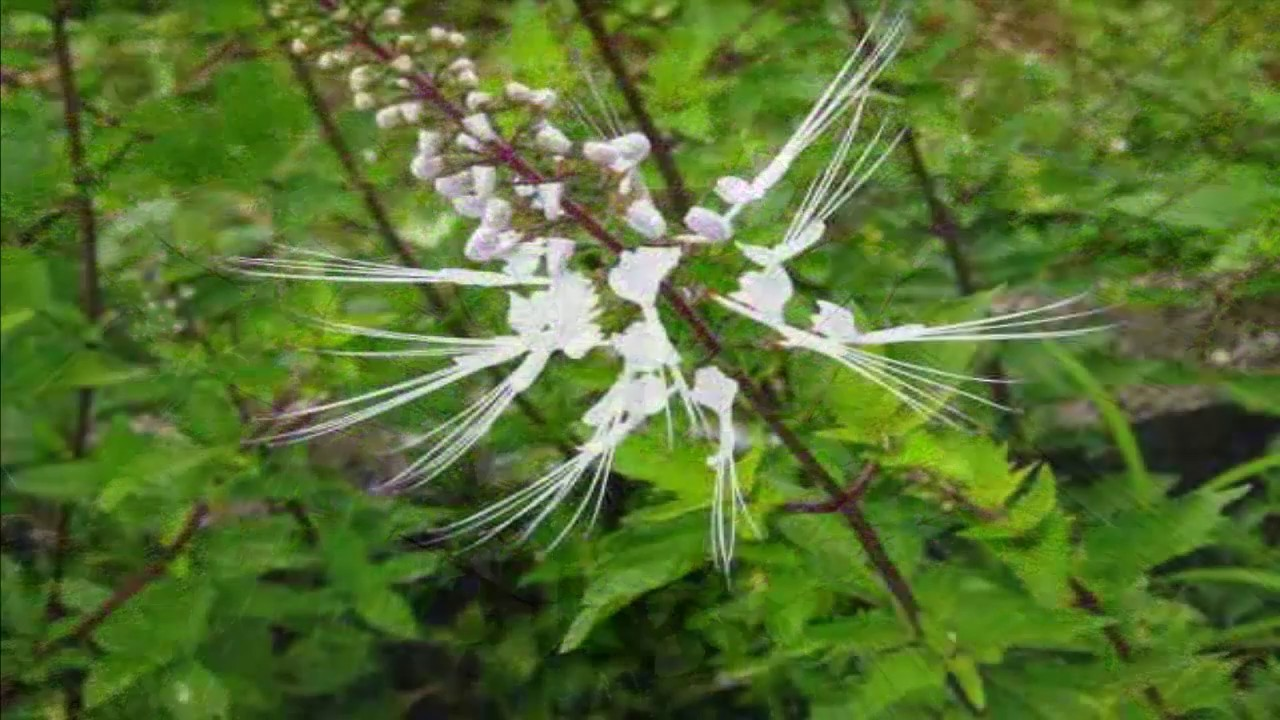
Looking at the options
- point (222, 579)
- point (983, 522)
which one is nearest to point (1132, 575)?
point (983, 522)

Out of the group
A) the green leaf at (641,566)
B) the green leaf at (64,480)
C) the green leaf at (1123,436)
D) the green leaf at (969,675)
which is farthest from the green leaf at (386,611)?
the green leaf at (1123,436)

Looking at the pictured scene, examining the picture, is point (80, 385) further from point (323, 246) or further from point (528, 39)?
point (528, 39)

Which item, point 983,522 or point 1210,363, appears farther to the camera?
point 1210,363

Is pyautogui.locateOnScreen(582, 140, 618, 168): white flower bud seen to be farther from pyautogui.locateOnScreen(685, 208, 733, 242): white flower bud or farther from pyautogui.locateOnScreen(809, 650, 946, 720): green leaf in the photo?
pyautogui.locateOnScreen(809, 650, 946, 720): green leaf

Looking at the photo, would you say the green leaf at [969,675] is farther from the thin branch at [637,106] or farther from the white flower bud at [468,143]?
the white flower bud at [468,143]

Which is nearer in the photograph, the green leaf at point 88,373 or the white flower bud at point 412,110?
the white flower bud at point 412,110

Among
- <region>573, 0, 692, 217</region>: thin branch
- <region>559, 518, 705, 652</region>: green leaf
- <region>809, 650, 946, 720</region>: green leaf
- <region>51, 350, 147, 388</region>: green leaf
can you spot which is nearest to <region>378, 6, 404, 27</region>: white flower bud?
<region>573, 0, 692, 217</region>: thin branch

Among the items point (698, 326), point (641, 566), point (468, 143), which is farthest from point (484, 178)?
point (641, 566)
